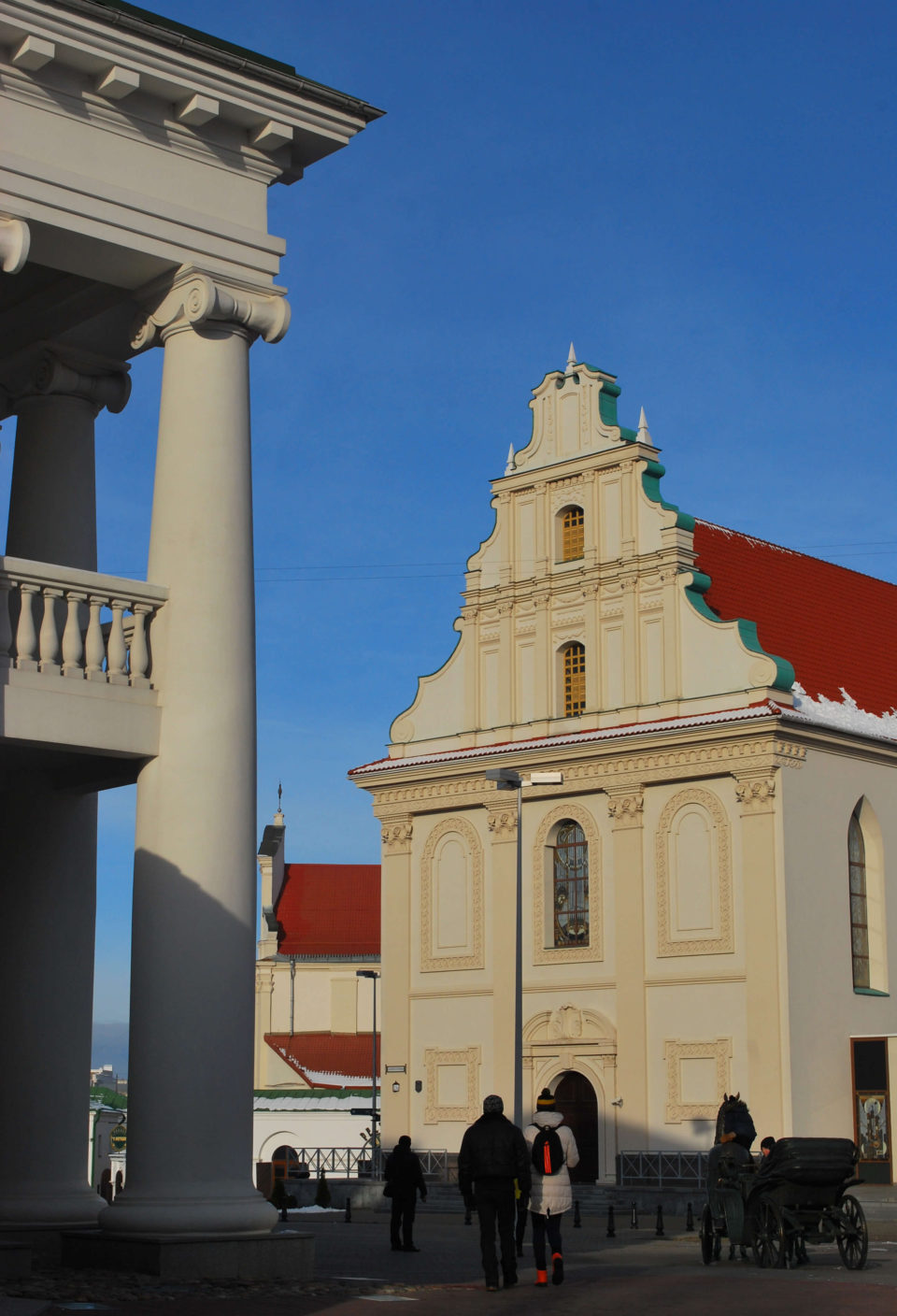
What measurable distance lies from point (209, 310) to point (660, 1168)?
31.4m

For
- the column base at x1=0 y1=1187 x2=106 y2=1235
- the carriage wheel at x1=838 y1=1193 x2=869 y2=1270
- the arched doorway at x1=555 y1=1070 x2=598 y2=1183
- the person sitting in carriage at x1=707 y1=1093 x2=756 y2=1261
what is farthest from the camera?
the arched doorway at x1=555 y1=1070 x2=598 y2=1183

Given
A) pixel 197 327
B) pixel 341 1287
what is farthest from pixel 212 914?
pixel 197 327

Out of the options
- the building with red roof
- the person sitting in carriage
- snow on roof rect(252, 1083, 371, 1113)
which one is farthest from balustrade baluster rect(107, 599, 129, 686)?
snow on roof rect(252, 1083, 371, 1113)

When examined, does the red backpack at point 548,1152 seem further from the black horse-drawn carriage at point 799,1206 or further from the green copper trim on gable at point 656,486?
the green copper trim on gable at point 656,486

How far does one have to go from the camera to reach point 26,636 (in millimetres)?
13867

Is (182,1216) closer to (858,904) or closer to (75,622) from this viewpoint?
(75,622)

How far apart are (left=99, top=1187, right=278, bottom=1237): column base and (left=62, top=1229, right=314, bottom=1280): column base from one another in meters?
0.07

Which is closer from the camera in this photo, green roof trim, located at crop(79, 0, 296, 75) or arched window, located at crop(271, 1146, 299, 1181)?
green roof trim, located at crop(79, 0, 296, 75)

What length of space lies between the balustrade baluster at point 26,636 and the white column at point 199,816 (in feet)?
3.58

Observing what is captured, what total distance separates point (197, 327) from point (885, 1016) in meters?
33.4

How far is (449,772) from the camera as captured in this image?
158ft

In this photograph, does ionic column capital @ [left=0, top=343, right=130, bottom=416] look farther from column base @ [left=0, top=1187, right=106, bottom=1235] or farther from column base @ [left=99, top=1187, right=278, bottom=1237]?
column base @ [left=99, top=1187, right=278, bottom=1237]

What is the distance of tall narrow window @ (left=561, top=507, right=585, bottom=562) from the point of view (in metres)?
47.7

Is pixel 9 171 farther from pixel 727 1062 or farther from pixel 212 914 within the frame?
pixel 727 1062
